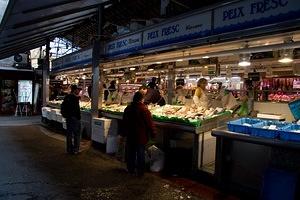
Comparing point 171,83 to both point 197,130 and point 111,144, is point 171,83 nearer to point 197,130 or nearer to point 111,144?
point 111,144

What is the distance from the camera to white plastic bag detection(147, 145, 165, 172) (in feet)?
25.4

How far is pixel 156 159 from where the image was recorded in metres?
7.73

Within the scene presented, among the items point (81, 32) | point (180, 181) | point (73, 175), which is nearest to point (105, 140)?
point (73, 175)

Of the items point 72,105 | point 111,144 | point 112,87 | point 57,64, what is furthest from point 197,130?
point 57,64

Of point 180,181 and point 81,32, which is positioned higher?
point 81,32

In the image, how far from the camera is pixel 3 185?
253 inches

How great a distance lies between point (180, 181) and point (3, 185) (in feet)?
12.0

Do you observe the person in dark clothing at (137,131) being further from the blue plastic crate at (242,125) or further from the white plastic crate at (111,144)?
the white plastic crate at (111,144)

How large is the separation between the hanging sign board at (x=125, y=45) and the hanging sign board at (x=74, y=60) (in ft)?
5.50

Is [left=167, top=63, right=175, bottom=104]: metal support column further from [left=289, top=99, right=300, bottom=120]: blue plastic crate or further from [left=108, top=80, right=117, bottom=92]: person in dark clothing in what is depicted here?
[left=289, top=99, right=300, bottom=120]: blue plastic crate

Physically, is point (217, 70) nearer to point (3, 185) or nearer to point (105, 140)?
point (105, 140)

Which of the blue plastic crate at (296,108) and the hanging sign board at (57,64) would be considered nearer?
the blue plastic crate at (296,108)

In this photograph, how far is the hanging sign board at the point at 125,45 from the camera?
8648mm

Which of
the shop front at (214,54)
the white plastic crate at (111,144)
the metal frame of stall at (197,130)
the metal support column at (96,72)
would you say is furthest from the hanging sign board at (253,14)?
the metal support column at (96,72)
